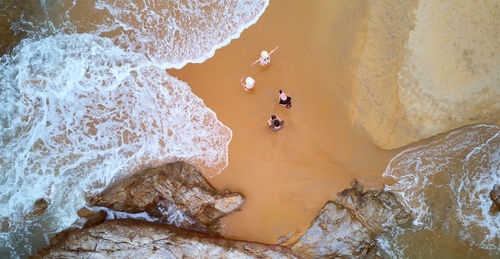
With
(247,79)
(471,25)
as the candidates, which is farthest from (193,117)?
(471,25)

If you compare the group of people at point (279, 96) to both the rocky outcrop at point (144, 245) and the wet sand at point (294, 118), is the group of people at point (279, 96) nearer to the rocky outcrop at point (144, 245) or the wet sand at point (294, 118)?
the wet sand at point (294, 118)

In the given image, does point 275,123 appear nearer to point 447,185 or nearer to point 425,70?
point 425,70

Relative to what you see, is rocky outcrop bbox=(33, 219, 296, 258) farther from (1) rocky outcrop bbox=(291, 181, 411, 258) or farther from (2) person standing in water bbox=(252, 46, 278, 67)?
(2) person standing in water bbox=(252, 46, 278, 67)

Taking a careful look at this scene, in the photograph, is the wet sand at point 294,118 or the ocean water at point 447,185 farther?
the wet sand at point 294,118

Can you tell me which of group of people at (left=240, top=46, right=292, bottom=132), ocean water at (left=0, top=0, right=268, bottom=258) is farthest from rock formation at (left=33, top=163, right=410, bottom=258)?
group of people at (left=240, top=46, right=292, bottom=132)

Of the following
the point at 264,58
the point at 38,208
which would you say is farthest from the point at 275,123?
the point at 38,208

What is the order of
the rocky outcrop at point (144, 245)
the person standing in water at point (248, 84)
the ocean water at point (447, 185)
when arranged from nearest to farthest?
1. the rocky outcrop at point (144, 245)
2. the person standing in water at point (248, 84)
3. the ocean water at point (447, 185)

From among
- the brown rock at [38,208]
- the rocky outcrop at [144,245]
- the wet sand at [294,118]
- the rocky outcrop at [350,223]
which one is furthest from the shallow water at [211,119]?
the rocky outcrop at [144,245]
